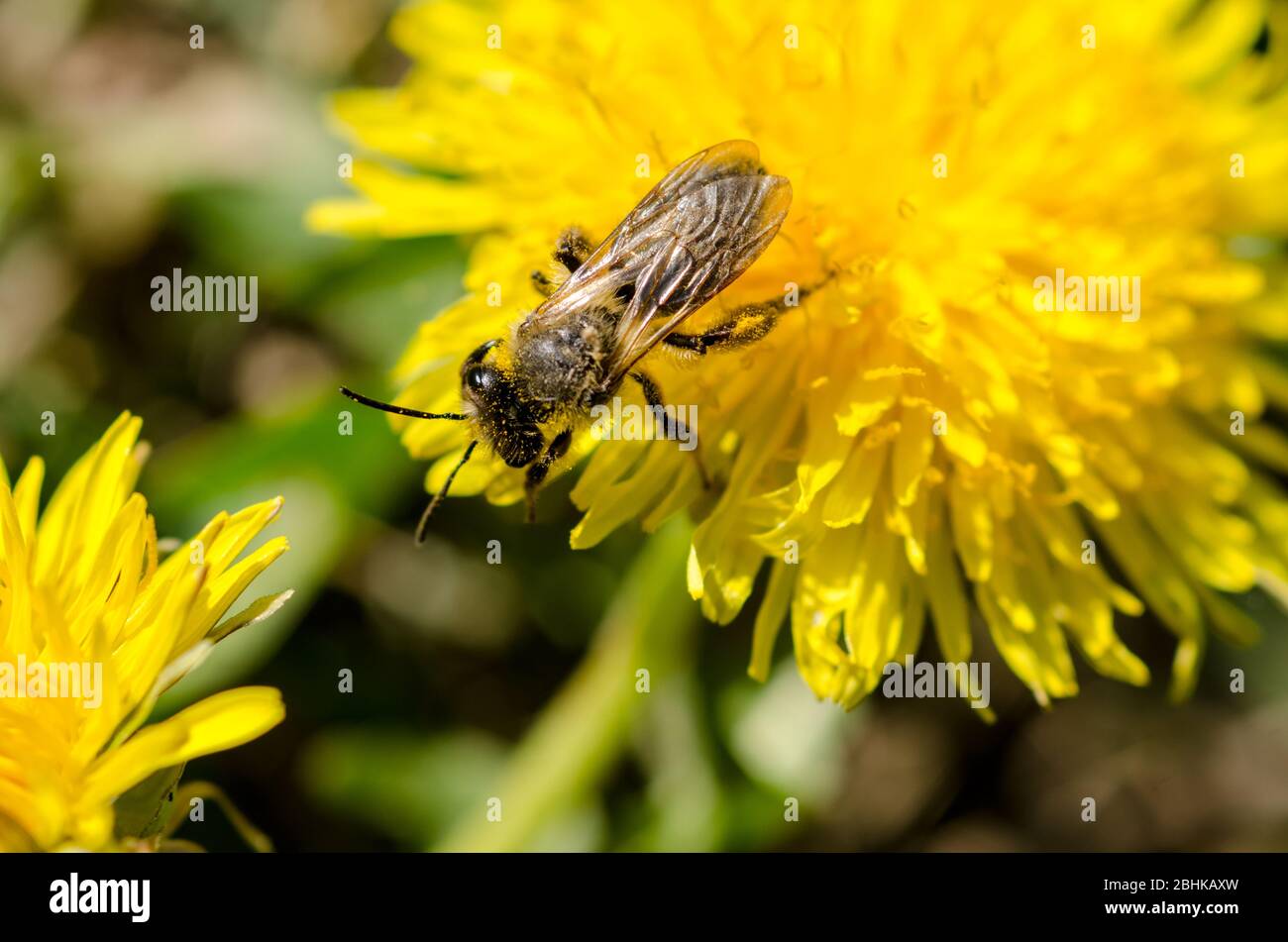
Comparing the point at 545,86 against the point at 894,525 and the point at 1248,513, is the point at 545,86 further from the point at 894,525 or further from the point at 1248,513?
the point at 1248,513

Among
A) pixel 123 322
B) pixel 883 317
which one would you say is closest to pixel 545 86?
pixel 883 317

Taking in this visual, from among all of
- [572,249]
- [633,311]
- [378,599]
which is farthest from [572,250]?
[378,599]

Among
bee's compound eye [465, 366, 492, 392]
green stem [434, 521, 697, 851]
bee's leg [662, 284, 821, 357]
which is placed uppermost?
bee's leg [662, 284, 821, 357]

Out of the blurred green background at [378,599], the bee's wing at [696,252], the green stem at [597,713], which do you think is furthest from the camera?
the blurred green background at [378,599]

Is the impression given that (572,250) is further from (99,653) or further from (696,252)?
(99,653)

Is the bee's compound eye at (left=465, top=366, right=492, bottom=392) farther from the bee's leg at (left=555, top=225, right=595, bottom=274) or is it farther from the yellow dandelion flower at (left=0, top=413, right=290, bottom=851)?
the yellow dandelion flower at (left=0, top=413, right=290, bottom=851)

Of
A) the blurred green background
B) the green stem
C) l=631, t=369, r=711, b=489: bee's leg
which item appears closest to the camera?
l=631, t=369, r=711, b=489: bee's leg

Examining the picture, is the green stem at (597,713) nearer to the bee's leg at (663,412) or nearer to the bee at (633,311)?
the bee's leg at (663,412)

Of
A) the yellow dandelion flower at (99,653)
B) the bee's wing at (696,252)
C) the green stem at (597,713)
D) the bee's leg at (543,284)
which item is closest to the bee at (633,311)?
the bee's wing at (696,252)

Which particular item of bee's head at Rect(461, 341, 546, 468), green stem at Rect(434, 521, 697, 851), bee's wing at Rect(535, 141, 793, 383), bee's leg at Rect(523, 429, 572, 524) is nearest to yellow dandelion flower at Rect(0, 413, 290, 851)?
bee's head at Rect(461, 341, 546, 468)
